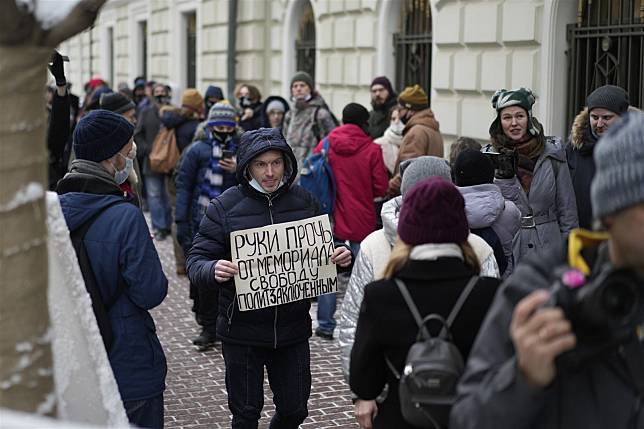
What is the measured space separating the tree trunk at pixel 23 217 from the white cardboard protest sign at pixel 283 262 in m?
2.07

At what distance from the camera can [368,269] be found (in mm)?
3904

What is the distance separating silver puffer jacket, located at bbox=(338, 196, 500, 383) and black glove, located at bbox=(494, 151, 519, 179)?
1.90 m

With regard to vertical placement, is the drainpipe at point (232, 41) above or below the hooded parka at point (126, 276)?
above

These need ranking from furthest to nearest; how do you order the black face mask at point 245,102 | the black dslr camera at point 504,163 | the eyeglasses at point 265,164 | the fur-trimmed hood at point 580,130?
the black face mask at point 245,102 → the fur-trimmed hood at point 580,130 → the black dslr camera at point 504,163 → the eyeglasses at point 265,164

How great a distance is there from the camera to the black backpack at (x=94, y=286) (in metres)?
4.04

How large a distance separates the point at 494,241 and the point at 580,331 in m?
2.70

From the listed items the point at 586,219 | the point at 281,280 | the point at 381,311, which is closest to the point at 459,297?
the point at 381,311

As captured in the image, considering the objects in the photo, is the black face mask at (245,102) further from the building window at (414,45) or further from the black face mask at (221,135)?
the black face mask at (221,135)

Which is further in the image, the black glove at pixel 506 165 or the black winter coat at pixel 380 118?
the black winter coat at pixel 380 118

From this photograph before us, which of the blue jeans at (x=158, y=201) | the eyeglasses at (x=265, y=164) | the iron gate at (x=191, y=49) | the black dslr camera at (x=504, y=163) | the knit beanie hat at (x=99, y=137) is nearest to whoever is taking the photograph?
the knit beanie hat at (x=99, y=137)

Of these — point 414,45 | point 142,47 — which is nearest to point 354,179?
point 414,45

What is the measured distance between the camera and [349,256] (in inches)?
197

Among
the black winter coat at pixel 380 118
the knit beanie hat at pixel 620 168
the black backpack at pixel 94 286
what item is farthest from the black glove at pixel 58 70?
the knit beanie hat at pixel 620 168

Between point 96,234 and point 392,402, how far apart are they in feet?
4.53
